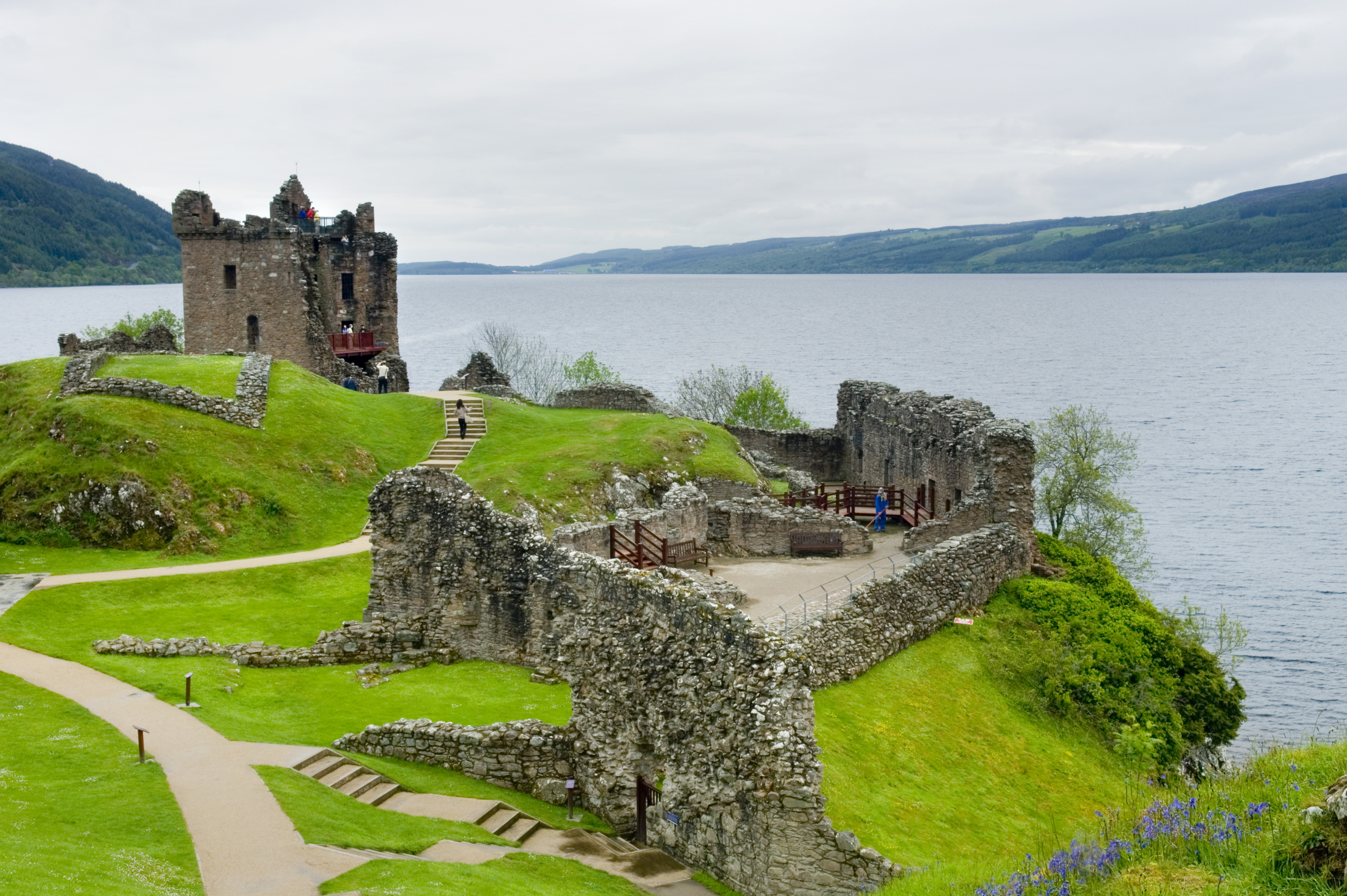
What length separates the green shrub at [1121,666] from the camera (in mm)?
29844

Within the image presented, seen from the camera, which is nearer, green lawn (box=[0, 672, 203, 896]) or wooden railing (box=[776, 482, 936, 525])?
green lawn (box=[0, 672, 203, 896])

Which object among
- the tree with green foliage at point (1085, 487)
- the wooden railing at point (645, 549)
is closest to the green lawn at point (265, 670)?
the wooden railing at point (645, 549)

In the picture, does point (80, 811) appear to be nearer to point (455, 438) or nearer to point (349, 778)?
point (349, 778)

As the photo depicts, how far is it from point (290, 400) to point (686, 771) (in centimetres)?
3216

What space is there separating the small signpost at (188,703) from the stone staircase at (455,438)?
18052mm

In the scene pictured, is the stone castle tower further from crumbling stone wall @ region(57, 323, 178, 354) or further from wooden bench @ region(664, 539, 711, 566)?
wooden bench @ region(664, 539, 711, 566)

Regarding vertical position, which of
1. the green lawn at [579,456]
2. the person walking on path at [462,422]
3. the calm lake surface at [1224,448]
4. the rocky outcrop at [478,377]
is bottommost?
the calm lake surface at [1224,448]

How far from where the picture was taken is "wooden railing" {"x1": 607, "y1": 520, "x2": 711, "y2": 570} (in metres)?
33.8

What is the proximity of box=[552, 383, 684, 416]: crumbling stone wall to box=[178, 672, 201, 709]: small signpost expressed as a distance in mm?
34359

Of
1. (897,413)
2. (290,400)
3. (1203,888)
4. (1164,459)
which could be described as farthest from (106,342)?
(1164,459)

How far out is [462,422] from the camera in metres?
49.0

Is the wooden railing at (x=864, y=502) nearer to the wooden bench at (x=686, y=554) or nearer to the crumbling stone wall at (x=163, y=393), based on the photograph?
the wooden bench at (x=686, y=554)

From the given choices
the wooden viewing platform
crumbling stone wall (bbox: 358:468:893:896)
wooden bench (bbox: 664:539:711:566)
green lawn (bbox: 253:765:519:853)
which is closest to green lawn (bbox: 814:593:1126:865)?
crumbling stone wall (bbox: 358:468:893:896)

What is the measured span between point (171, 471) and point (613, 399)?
24.6 m
